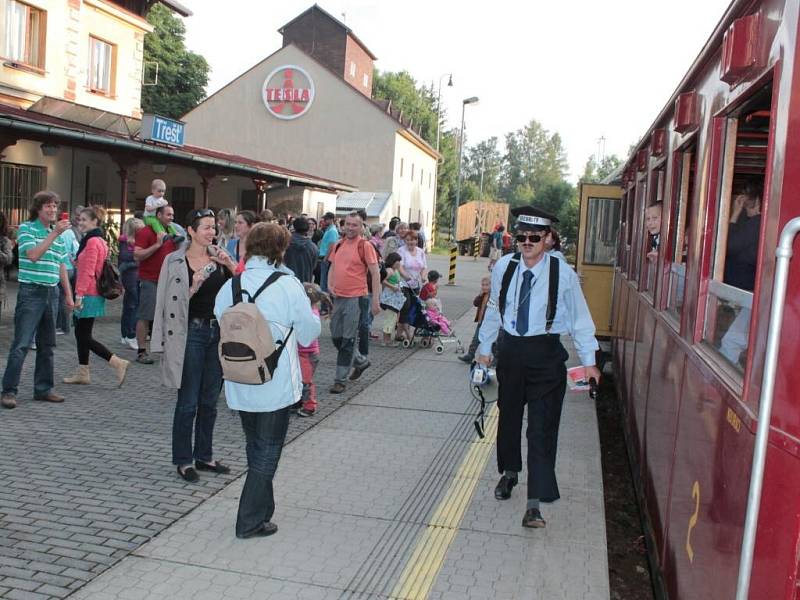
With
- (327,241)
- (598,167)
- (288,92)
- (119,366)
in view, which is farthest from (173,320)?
(598,167)

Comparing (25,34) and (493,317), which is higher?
(25,34)

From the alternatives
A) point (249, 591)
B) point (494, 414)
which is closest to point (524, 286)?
point (249, 591)

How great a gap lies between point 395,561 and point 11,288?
15.6 metres

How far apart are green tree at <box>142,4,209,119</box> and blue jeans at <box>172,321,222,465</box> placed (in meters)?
59.2

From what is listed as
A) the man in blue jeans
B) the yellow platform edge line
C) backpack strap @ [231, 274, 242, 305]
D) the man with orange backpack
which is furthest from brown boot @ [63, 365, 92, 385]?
the man in blue jeans

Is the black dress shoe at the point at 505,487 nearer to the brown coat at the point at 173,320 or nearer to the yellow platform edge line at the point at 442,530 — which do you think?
the yellow platform edge line at the point at 442,530

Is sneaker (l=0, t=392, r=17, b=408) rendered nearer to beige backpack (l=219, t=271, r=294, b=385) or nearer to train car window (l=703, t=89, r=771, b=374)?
beige backpack (l=219, t=271, r=294, b=385)

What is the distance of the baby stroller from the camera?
42.2 ft

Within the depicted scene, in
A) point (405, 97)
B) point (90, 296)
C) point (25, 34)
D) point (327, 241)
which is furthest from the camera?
point (405, 97)

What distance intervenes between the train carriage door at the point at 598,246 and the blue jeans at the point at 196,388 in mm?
7146

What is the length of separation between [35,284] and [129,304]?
3638 mm

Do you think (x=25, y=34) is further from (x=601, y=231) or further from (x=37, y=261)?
(x=37, y=261)

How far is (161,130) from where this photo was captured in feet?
64.5

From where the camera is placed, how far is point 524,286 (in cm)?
542
